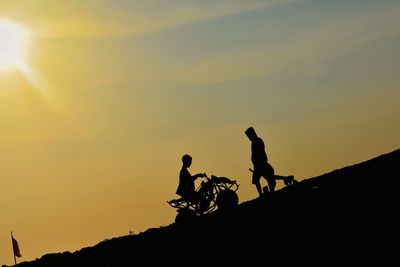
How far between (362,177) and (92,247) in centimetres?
972

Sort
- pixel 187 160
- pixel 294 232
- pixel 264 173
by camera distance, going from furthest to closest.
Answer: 1. pixel 264 173
2. pixel 187 160
3. pixel 294 232

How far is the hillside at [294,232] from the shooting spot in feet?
52.7

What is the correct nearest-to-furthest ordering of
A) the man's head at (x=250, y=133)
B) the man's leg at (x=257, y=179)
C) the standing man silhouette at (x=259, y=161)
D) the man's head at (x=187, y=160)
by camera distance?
1. the man's head at (x=187, y=160)
2. the man's head at (x=250, y=133)
3. the standing man silhouette at (x=259, y=161)
4. the man's leg at (x=257, y=179)

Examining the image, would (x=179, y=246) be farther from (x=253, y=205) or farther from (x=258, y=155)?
(x=258, y=155)

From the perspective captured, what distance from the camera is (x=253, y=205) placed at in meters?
22.2

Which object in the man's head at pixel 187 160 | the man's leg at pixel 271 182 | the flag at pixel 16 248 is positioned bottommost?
the man's leg at pixel 271 182

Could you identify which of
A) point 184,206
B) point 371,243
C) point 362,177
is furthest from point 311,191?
point 371,243

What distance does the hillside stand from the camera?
16.1 metres

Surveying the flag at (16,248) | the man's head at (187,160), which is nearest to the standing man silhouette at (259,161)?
the man's head at (187,160)

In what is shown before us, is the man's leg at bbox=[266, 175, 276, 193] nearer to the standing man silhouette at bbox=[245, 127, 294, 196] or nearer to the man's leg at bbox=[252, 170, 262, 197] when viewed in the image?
the standing man silhouette at bbox=[245, 127, 294, 196]

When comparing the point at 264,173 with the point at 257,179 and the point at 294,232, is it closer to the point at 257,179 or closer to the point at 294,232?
the point at 257,179

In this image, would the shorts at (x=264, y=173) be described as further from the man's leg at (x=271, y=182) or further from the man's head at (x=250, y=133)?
the man's head at (x=250, y=133)

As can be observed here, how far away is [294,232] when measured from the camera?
703 inches

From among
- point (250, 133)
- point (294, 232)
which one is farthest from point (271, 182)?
point (294, 232)
